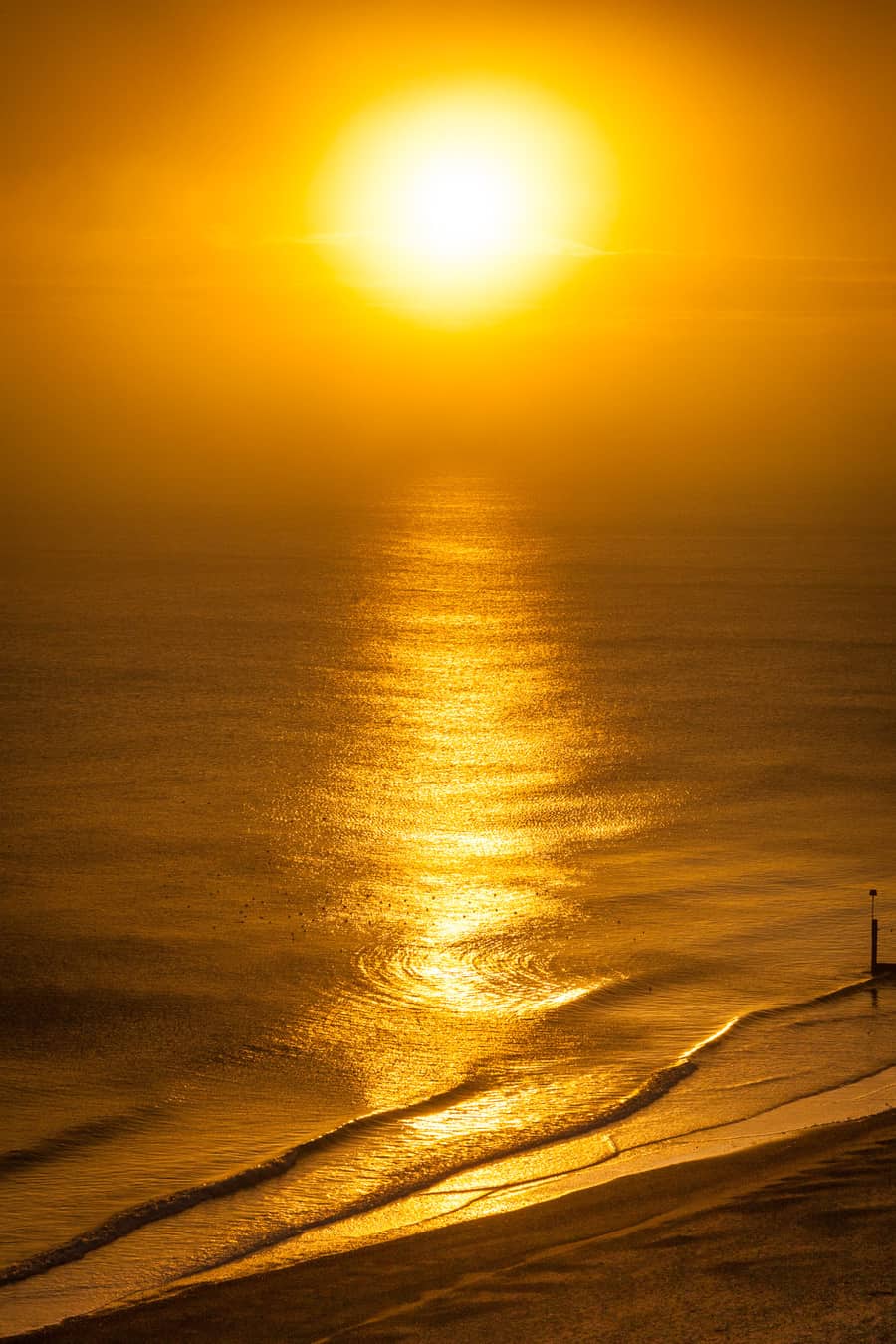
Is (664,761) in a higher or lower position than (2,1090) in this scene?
higher

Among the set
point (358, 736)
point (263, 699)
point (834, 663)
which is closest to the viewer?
point (358, 736)

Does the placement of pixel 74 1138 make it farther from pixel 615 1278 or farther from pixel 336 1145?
pixel 615 1278

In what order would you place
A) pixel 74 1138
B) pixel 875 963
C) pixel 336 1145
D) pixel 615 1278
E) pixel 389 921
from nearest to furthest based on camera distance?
1. pixel 615 1278
2. pixel 336 1145
3. pixel 74 1138
4. pixel 875 963
5. pixel 389 921

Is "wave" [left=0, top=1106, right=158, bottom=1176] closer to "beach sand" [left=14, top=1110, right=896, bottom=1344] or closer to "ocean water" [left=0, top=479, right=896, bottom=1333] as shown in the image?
"ocean water" [left=0, top=479, right=896, bottom=1333]

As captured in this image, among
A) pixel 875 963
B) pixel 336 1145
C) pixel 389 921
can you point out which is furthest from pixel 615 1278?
pixel 389 921

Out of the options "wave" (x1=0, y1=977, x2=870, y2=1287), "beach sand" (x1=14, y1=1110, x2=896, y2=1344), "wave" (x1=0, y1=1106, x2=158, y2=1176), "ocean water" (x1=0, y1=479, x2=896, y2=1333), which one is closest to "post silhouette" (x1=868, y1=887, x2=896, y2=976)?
"ocean water" (x1=0, y1=479, x2=896, y2=1333)

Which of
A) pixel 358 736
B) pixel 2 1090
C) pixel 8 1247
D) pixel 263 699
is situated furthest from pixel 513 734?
pixel 8 1247

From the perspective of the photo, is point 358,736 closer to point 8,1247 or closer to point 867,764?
point 867,764
